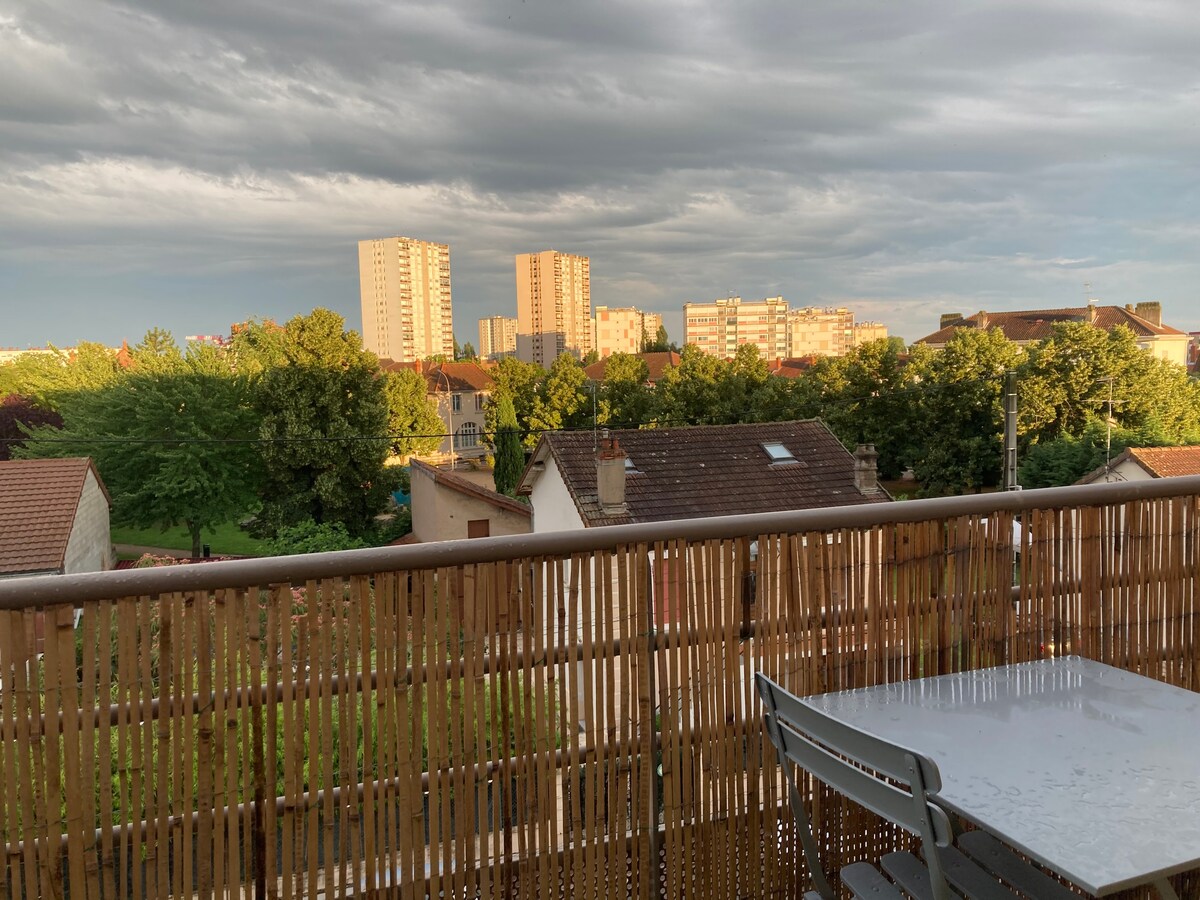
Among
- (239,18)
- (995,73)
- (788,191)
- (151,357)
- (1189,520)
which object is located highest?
(239,18)

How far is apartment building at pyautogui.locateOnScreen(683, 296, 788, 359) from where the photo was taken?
9862 centimetres

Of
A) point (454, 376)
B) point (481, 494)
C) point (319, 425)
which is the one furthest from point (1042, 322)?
point (481, 494)

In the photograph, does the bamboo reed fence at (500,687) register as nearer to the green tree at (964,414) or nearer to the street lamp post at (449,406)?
the green tree at (964,414)

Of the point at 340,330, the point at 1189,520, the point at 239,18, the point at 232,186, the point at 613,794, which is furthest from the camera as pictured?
the point at 232,186

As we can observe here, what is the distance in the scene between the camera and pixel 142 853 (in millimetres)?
1406

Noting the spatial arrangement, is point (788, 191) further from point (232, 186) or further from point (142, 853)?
point (142, 853)

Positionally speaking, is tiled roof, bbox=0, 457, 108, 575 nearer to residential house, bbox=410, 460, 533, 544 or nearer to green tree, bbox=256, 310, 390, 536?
residential house, bbox=410, 460, 533, 544

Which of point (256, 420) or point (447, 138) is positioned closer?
point (256, 420)

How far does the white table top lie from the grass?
3116 centimetres

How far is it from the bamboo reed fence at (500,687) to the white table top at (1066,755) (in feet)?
0.54

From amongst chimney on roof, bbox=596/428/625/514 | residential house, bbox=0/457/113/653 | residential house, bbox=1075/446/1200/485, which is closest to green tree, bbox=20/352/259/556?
residential house, bbox=0/457/113/653

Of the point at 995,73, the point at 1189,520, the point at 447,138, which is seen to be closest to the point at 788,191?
the point at 995,73

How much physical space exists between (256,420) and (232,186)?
58.9 metres

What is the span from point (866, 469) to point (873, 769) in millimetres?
14194
